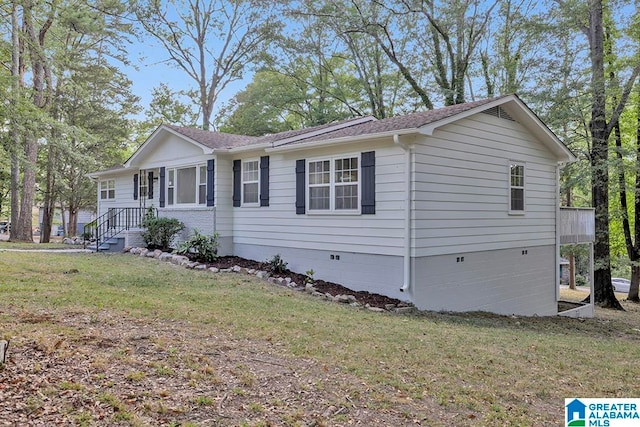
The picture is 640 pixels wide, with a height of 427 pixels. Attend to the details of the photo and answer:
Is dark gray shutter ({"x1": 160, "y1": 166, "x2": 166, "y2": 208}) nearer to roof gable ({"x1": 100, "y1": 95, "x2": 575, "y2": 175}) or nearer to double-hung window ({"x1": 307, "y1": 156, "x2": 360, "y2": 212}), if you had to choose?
roof gable ({"x1": 100, "y1": 95, "x2": 575, "y2": 175})

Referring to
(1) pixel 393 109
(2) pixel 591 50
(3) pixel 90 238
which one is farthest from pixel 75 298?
(1) pixel 393 109

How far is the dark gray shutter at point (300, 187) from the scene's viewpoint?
10641 mm

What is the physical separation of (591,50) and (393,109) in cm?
1041

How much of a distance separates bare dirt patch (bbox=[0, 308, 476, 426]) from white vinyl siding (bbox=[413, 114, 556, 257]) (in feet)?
17.0

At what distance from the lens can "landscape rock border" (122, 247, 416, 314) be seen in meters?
8.50

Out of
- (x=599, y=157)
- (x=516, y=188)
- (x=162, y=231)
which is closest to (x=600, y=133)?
(x=599, y=157)

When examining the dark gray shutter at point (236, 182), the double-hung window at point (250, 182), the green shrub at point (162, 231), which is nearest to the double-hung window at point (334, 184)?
the double-hung window at point (250, 182)

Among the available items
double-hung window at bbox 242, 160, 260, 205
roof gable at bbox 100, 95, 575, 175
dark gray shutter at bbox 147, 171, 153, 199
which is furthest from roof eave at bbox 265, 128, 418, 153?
dark gray shutter at bbox 147, 171, 153, 199

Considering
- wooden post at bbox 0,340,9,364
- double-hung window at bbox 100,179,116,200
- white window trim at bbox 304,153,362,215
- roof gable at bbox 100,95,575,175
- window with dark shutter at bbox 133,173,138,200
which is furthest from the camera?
double-hung window at bbox 100,179,116,200

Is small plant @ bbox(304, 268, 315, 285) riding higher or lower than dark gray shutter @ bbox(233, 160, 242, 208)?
lower

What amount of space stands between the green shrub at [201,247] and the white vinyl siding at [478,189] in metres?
5.83

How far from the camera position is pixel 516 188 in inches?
447

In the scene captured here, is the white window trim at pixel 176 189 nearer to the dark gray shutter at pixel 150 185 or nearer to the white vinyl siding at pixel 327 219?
the white vinyl siding at pixel 327 219

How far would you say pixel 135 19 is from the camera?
923 inches
